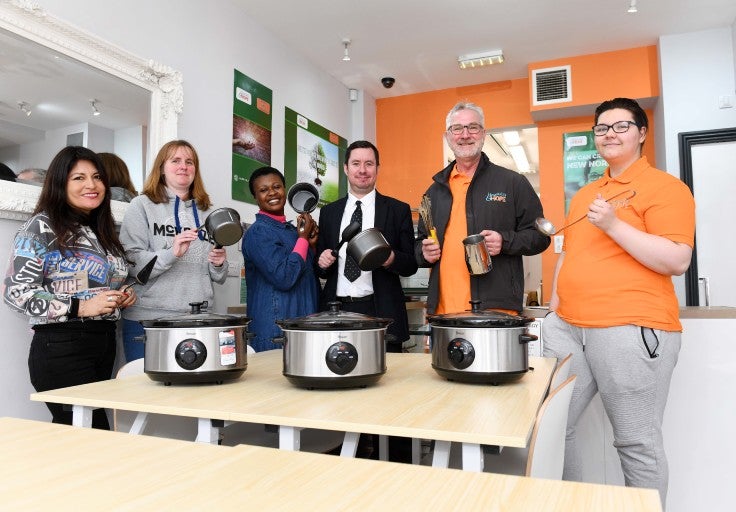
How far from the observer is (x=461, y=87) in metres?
4.79

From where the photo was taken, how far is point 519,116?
458 cm

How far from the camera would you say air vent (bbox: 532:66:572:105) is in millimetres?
4219

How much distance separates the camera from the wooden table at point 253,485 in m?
0.61

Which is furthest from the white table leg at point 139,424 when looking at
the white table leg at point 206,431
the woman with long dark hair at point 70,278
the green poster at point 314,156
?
the green poster at point 314,156

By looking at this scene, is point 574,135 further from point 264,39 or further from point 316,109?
point 264,39

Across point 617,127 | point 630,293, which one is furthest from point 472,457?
point 617,127

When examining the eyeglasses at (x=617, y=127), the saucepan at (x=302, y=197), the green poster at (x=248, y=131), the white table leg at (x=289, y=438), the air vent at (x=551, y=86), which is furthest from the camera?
the air vent at (x=551, y=86)

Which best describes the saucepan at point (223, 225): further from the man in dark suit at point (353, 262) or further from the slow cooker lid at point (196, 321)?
the man in dark suit at point (353, 262)

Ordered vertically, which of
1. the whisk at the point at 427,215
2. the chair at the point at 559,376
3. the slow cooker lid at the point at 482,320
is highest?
the whisk at the point at 427,215

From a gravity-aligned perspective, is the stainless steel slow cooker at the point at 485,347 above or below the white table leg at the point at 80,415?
above

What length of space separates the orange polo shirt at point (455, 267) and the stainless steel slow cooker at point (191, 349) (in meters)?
0.95

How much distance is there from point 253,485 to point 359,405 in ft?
1.45

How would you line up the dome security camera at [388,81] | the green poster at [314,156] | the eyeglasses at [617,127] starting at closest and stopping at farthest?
the eyeglasses at [617,127] → the green poster at [314,156] → the dome security camera at [388,81]

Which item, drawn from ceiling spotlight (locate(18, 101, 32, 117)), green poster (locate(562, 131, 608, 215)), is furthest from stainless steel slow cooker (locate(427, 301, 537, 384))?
green poster (locate(562, 131, 608, 215))
